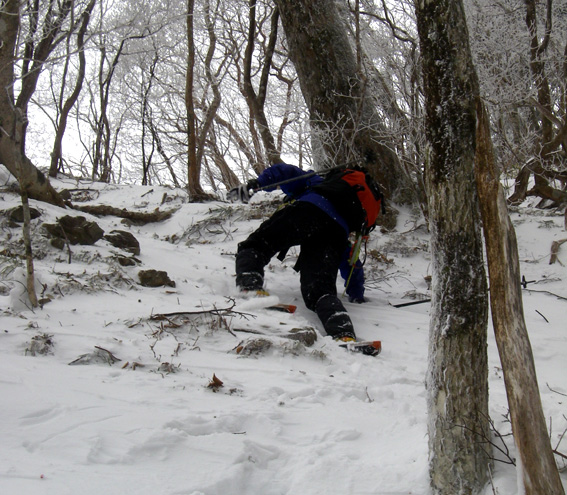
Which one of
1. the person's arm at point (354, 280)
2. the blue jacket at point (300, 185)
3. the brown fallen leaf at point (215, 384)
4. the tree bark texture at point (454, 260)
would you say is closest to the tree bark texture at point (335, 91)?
the blue jacket at point (300, 185)

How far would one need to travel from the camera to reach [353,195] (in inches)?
153

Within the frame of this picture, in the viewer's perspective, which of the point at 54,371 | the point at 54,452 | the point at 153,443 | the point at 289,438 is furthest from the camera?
the point at 54,371

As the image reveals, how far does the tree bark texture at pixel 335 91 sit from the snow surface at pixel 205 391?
2033 millimetres

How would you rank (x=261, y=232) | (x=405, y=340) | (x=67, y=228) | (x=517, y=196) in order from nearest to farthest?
(x=405, y=340) → (x=261, y=232) → (x=67, y=228) → (x=517, y=196)

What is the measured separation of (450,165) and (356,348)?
5.85 ft

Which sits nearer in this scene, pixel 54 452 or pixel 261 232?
pixel 54 452

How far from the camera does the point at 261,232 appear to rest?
4.04 metres

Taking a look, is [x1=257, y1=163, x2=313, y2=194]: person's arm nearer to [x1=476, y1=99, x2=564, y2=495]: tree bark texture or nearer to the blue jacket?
the blue jacket

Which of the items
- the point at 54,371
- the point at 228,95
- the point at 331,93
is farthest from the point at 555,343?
the point at 228,95

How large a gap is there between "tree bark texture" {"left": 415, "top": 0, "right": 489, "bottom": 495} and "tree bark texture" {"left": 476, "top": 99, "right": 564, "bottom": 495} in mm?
49

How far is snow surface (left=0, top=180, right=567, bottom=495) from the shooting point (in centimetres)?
156

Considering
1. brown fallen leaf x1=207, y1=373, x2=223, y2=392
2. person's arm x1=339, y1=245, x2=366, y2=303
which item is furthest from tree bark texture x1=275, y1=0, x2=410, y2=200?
brown fallen leaf x1=207, y1=373, x2=223, y2=392

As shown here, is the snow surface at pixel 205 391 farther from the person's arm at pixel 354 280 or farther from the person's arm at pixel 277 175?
the person's arm at pixel 277 175

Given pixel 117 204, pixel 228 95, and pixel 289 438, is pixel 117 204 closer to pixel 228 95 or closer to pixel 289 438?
pixel 289 438
